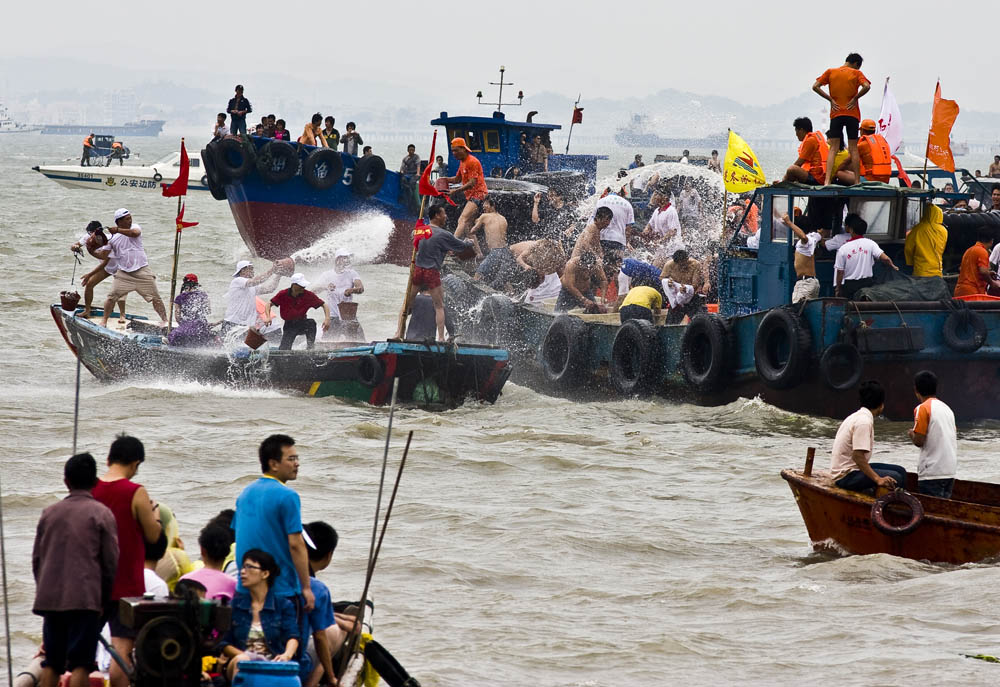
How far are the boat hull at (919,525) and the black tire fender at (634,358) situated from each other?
5.96m

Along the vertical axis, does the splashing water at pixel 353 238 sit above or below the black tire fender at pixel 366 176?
below

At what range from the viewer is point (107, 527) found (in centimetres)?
604

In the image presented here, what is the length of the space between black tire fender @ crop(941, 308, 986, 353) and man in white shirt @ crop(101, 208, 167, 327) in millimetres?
8746

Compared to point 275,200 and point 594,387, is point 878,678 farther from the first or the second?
point 275,200

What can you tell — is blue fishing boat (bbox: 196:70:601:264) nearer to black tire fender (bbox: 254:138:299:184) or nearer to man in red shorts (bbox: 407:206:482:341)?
black tire fender (bbox: 254:138:299:184)

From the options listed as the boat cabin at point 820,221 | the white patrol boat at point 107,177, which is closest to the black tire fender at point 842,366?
the boat cabin at point 820,221

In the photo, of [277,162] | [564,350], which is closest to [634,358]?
[564,350]

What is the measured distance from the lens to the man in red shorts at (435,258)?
50.2 feet

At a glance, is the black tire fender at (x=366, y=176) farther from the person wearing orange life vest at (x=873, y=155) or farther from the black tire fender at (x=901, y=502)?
the black tire fender at (x=901, y=502)

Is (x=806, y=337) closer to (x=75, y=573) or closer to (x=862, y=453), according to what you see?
(x=862, y=453)

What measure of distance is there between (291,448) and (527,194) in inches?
614

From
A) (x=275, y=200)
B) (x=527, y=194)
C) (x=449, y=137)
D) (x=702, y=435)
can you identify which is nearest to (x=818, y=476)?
(x=702, y=435)

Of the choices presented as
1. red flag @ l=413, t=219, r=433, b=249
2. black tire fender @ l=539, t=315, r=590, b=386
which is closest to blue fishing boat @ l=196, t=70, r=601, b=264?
black tire fender @ l=539, t=315, r=590, b=386

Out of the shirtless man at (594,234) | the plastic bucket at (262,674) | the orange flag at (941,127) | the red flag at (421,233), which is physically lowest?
the plastic bucket at (262,674)
